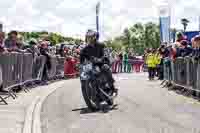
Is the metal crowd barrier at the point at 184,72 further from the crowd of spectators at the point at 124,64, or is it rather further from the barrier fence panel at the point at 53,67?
the crowd of spectators at the point at 124,64

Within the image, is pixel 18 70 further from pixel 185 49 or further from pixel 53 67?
pixel 53 67

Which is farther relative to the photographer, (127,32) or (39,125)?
(127,32)

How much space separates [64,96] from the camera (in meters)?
18.6

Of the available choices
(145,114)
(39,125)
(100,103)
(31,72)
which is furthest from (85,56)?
(31,72)

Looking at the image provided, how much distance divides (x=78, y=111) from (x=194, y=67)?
5.06 metres

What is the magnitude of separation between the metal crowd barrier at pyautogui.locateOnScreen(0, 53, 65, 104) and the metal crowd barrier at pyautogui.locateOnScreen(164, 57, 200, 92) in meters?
5.15

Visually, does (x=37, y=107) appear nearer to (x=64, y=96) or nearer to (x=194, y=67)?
(x=64, y=96)

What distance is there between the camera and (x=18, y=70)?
19734 millimetres

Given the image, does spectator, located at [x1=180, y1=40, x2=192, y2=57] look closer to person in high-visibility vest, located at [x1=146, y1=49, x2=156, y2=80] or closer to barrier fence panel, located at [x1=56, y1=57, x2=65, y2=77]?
person in high-visibility vest, located at [x1=146, y1=49, x2=156, y2=80]

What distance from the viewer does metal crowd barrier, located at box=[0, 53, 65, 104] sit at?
17.3 metres

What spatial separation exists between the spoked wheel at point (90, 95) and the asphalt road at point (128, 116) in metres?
0.22

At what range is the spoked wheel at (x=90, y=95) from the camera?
47.3ft

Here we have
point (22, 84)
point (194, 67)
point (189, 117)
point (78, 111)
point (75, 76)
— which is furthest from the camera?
point (75, 76)

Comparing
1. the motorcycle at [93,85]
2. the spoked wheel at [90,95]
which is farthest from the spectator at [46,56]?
the spoked wheel at [90,95]
